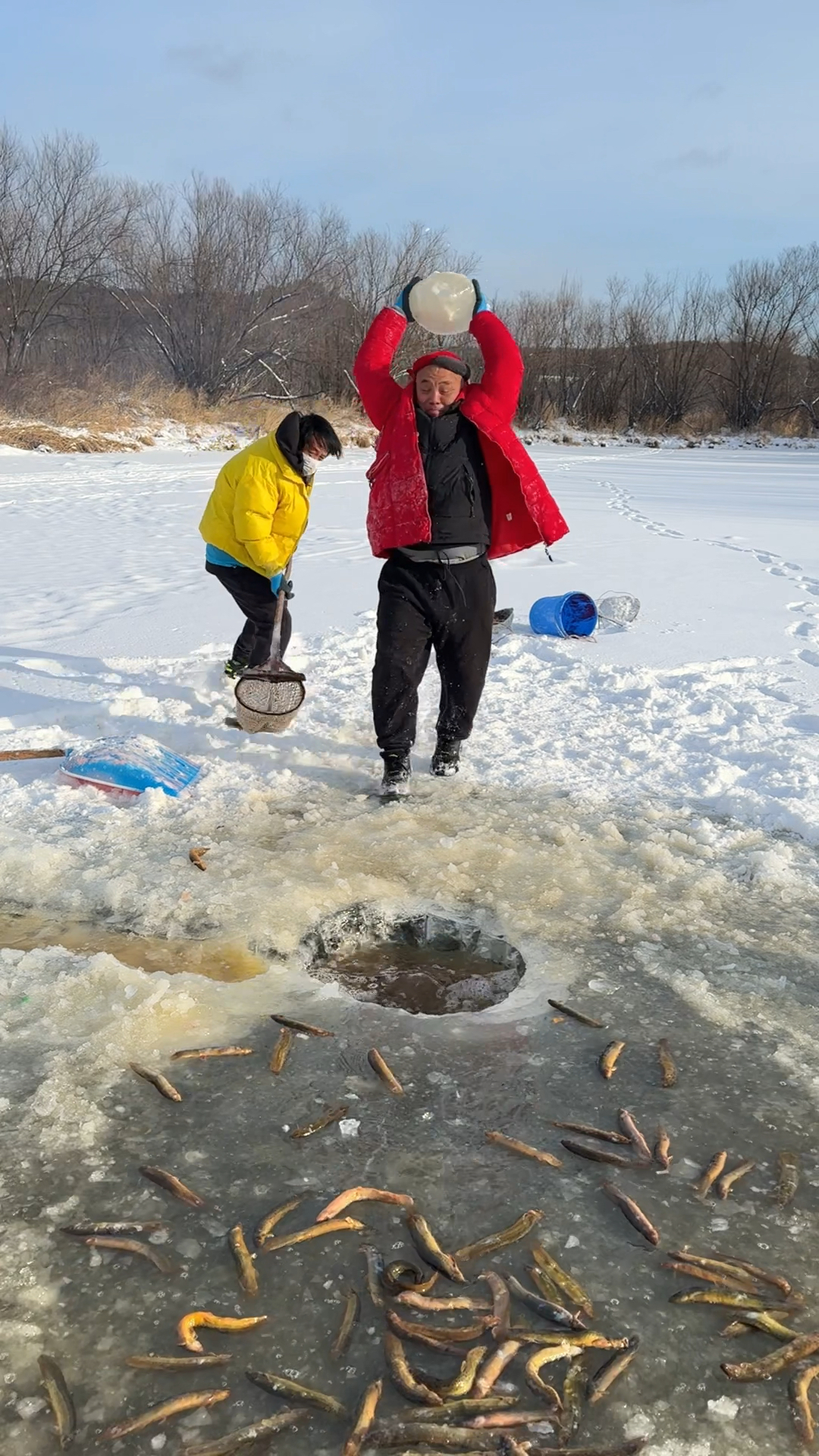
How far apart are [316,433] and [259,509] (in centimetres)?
46

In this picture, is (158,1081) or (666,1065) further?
(666,1065)

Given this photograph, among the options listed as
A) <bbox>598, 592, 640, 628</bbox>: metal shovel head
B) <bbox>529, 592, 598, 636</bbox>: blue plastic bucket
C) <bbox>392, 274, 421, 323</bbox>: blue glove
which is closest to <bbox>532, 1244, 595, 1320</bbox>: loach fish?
<bbox>392, 274, 421, 323</bbox>: blue glove

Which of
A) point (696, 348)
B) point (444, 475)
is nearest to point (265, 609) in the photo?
point (444, 475)

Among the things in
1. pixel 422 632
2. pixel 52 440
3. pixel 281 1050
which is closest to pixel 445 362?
pixel 422 632

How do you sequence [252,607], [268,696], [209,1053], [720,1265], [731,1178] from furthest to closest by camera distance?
1. [252,607]
2. [268,696]
3. [209,1053]
4. [731,1178]
5. [720,1265]

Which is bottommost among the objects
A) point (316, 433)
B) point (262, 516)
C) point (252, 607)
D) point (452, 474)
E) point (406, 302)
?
point (252, 607)

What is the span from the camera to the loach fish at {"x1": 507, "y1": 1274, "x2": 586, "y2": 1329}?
1.66 metres

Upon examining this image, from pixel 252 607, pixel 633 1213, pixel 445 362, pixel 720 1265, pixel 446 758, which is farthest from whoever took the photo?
pixel 252 607

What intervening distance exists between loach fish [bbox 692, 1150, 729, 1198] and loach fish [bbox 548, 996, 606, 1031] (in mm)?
515

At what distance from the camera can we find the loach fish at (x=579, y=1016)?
8.41 ft

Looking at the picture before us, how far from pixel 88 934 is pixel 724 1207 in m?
1.91

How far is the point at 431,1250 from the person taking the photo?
5.88ft

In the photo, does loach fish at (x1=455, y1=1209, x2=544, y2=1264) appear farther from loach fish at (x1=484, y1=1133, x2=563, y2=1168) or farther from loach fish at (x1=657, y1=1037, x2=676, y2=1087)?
loach fish at (x1=657, y1=1037, x2=676, y2=1087)

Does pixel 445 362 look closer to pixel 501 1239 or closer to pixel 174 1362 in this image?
pixel 501 1239
